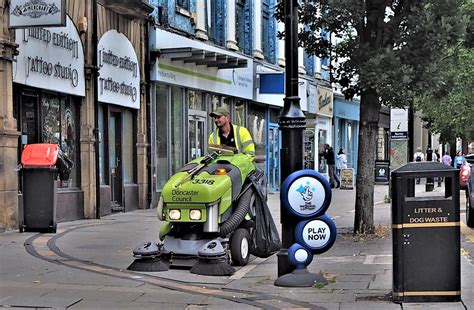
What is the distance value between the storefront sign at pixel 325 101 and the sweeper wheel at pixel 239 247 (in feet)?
72.6

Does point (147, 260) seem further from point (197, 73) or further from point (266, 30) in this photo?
point (266, 30)

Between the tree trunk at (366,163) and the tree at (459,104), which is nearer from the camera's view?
the tree trunk at (366,163)

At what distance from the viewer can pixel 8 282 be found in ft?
24.9

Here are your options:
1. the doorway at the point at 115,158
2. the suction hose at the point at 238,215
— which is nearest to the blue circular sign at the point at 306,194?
the suction hose at the point at 238,215

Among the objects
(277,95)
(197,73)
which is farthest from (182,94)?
(277,95)

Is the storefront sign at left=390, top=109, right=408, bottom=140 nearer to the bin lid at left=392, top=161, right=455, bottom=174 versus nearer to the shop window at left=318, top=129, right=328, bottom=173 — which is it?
the shop window at left=318, top=129, right=328, bottom=173

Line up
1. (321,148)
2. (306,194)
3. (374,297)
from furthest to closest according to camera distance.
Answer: (321,148)
(306,194)
(374,297)

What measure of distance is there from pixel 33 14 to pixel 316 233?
660cm

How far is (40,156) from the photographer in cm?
1097

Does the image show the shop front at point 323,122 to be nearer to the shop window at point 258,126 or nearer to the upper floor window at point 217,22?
the shop window at point 258,126

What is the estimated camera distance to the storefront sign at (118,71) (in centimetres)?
1531

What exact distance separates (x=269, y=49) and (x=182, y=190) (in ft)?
60.8

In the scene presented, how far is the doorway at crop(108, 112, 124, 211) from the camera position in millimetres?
16297

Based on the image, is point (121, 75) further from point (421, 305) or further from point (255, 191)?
point (421, 305)
